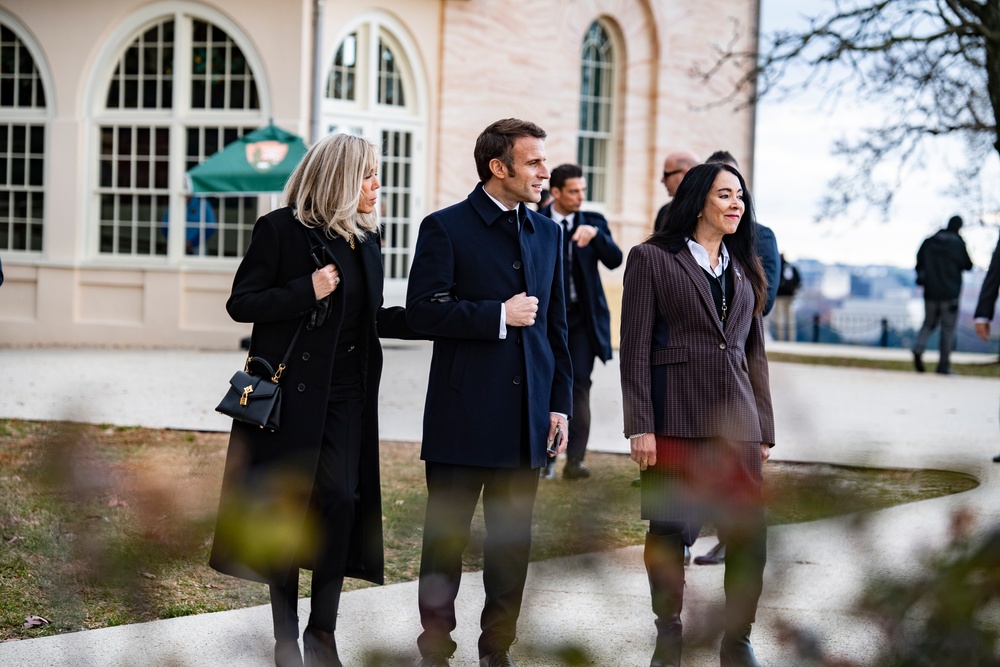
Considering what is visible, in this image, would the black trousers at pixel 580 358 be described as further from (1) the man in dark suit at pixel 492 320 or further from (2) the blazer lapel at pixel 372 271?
(2) the blazer lapel at pixel 372 271

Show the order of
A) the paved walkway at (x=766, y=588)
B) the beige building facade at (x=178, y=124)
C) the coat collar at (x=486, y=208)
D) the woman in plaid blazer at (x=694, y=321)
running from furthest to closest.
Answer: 1. the beige building facade at (x=178, y=124)
2. the coat collar at (x=486, y=208)
3. the woman in plaid blazer at (x=694, y=321)
4. the paved walkway at (x=766, y=588)

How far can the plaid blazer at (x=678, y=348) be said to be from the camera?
4.41m

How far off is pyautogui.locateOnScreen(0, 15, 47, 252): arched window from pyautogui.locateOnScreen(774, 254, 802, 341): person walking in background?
12819 millimetres

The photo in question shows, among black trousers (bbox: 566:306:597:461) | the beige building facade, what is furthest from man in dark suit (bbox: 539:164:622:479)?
the beige building facade

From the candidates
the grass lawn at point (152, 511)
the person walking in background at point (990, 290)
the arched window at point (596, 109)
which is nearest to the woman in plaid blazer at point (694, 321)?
the grass lawn at point (152, 511)

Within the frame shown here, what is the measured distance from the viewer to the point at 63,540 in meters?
1.34

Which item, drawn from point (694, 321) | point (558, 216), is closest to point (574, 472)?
point (694, 321)

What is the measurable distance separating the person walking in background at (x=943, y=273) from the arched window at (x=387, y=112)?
696cm

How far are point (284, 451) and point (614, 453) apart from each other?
5.65 meters

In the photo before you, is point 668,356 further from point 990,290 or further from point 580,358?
point 990,290

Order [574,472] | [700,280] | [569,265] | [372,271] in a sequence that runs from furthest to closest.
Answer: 1. [569,265]
2. [574,472]
3. [700,280]
4. [372,271]

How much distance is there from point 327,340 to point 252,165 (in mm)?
11440

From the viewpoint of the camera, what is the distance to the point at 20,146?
56.9 ft

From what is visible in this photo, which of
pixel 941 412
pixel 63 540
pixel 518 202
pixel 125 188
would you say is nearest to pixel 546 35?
pixel 125 188
